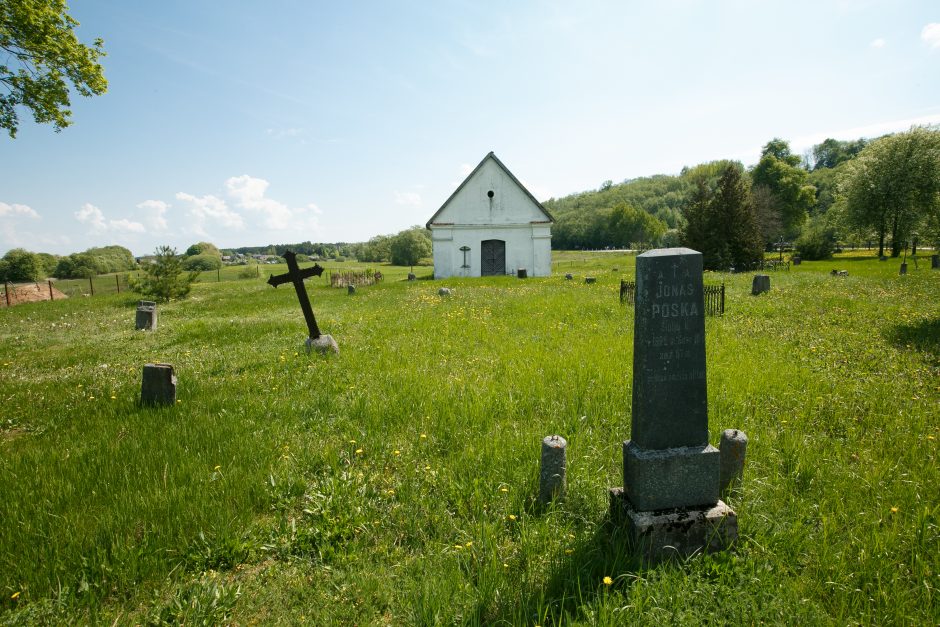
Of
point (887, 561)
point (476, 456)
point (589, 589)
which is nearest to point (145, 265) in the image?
point (476, 456)

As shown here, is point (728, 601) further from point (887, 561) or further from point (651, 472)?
point (887, 561)

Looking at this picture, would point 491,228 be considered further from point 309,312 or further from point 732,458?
point 732,458

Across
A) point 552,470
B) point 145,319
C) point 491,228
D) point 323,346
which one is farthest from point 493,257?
point 552,470

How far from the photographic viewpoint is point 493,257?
2759 cm

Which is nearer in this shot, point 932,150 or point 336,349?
point 336,349

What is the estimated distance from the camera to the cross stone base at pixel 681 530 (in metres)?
2.80

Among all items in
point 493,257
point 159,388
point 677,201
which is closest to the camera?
point 159,388

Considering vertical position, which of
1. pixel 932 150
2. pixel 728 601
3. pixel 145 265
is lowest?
pixel 728 601

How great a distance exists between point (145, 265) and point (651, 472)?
859 inches

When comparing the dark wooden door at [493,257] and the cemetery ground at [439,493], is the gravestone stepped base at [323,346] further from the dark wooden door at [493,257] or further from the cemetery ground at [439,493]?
the dark wooden door at [493,257]

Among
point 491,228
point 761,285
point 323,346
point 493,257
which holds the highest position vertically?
point 491,228

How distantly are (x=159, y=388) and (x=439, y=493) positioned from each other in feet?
14.4

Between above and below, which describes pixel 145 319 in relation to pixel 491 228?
below

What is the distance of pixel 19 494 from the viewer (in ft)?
11.3
